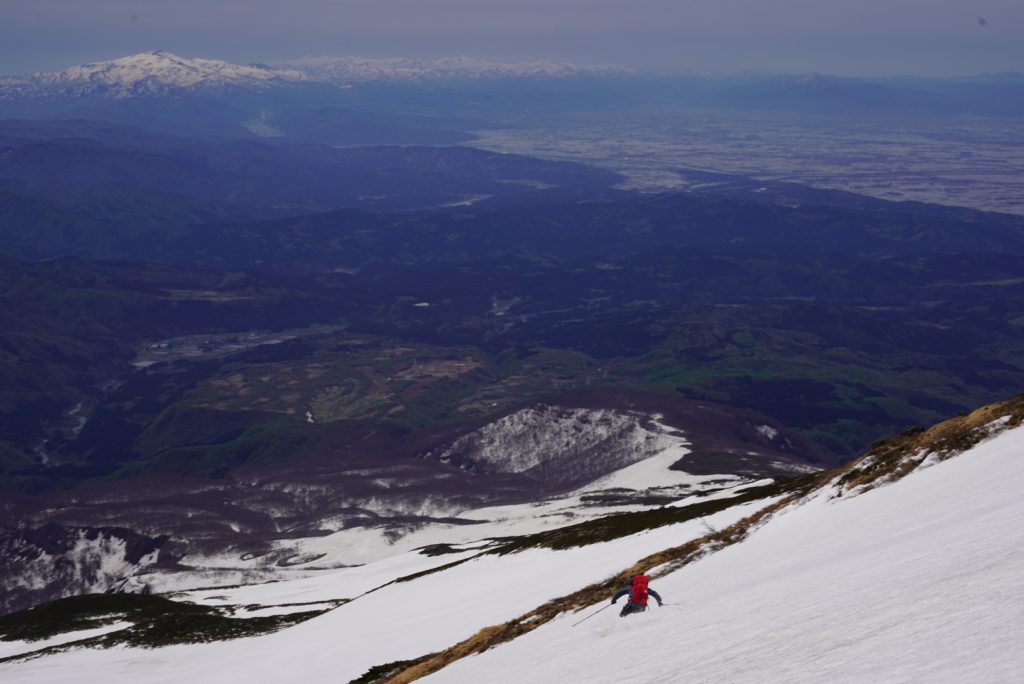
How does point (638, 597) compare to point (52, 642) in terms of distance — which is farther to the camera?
point (52, 642)

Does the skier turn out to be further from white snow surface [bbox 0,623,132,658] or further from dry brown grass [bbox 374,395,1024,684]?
white snow surface [bbox 0,623,132,658]

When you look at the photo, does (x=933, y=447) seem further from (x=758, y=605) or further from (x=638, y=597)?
(x=758, y=605)

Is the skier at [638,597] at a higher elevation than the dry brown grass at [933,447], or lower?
lower

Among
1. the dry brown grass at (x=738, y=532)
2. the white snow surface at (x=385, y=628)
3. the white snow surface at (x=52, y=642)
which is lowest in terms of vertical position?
the white snow surface at (x=52, y=642)

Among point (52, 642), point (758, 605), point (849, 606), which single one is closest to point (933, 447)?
point (758, 605)

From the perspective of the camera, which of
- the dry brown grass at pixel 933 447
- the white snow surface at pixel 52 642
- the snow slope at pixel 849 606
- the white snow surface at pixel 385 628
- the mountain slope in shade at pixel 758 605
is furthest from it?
the white snow surface at pixel 52 642

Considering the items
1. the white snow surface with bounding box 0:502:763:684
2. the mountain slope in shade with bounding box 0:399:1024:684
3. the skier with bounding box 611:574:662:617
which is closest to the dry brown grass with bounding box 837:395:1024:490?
the mountain slope in shade with bounding box 0:399:1024:684

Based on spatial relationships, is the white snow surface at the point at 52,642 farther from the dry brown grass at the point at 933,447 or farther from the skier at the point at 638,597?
the dry brown grass at the point at 933,447

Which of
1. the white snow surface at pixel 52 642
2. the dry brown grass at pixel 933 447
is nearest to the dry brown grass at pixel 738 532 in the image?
the dry brown grass at pixel 933 447

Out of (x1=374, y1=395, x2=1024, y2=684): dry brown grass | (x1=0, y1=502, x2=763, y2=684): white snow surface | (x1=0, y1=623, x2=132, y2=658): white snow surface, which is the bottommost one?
(x1=0, y1=623, x2=132, y2=658): white snow surface
